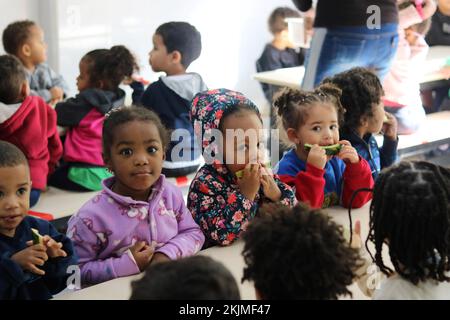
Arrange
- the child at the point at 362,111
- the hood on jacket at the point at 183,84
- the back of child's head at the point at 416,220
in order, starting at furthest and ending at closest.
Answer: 1. the hood on jacket at the point at 183,84
2. the child at the point at 362,111
3. the back of child's head at the point at 416,220

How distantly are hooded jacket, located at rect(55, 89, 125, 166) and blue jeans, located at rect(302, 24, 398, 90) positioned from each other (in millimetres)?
1085

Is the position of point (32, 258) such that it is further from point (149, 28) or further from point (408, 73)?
point (149, 28)

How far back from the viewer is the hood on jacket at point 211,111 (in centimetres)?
205

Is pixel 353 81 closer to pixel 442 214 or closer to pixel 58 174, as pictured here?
pixel 442 214

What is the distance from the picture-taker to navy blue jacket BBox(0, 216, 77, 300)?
5.08 ft

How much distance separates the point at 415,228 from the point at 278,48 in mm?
4923

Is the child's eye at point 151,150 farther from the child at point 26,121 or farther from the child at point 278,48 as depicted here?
the child at point 278,48

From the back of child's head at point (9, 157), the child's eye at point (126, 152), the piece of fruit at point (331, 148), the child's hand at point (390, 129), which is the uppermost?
the back of child's head at point (9, 157)

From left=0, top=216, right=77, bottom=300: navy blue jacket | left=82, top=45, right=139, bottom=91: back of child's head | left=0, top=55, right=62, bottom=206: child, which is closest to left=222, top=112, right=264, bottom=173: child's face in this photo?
left=0, top=216, right=77, bottom=300: navy blue jacket

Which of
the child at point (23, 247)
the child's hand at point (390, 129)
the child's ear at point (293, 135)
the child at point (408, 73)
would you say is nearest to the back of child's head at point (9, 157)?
the child at point (23, 247)

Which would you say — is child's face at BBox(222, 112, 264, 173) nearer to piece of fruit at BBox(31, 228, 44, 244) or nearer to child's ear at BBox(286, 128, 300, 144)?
child's ear at BBox(286, 128, 300, 144)

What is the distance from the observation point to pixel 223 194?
1991 mm

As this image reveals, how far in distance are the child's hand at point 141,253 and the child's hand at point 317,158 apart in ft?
2.10

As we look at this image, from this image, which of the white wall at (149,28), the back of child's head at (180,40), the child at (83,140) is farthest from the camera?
the white wall at (149,28)
